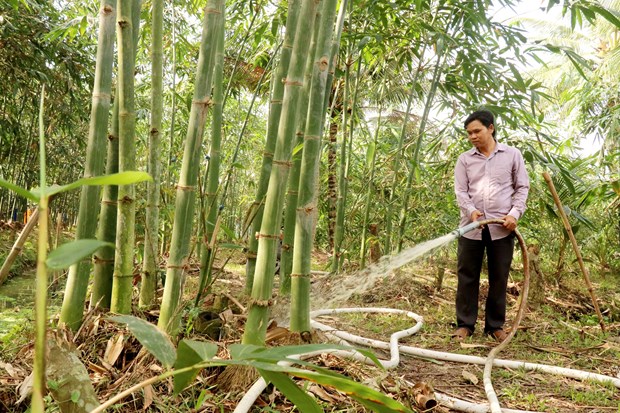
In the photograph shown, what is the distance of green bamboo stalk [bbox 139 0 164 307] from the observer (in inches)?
77.9

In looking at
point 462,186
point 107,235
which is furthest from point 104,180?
point 462,186

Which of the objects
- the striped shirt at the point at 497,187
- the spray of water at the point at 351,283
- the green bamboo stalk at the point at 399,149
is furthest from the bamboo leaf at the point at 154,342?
the green bamboo stalk at the point at 399,149

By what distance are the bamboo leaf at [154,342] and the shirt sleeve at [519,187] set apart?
8.45ft

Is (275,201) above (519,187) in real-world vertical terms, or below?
below

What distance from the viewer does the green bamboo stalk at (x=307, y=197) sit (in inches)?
69.4

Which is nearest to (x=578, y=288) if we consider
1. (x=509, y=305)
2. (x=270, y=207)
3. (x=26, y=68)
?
(x=509, y=305)

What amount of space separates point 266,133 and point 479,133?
1234 millimetres

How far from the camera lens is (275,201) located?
156 cm

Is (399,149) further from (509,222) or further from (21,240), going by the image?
(21,240)

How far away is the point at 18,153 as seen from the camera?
6.22 m

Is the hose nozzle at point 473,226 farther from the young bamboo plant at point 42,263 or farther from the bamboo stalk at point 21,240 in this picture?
the young bamboo plant at point 42,263

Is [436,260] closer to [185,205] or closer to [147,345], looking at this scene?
[185,205]

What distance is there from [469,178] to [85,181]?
280 centimetres

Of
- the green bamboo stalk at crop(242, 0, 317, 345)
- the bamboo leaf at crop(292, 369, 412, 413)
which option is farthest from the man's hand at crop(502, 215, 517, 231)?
the bamboo leaf at crop(292, 369, 412, 413)
